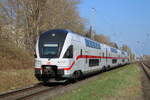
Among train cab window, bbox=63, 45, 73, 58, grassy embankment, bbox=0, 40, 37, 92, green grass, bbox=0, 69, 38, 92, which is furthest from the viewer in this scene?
grassy embankment, bbox=0, 40, 37, 92

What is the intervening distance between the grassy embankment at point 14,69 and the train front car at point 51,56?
6.94ft

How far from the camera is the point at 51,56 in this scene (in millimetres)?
15867

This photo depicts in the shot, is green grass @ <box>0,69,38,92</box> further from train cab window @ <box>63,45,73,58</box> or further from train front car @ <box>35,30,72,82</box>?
train cab window @ <box>63,45,73,58</box>

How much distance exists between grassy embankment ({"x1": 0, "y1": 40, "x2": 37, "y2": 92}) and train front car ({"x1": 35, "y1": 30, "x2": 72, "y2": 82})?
2116 mm

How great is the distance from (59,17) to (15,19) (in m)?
6.68

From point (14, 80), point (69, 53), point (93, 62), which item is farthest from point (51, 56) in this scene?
point (93, 62)

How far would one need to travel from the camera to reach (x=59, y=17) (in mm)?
34938

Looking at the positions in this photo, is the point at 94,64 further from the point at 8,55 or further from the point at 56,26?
the point at 56,26

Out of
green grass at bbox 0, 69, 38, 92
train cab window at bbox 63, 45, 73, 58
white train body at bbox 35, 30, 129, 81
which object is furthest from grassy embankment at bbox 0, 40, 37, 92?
train cab window at bbox 63, 45, 73, 58

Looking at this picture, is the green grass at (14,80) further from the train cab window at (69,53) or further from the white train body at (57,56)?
the train cab window at (69,53)

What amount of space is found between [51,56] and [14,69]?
7.18m

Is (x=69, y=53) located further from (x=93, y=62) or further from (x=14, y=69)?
(x=14, y=69)

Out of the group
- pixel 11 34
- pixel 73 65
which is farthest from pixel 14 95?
pixel 11 34

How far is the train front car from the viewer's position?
617 inches
